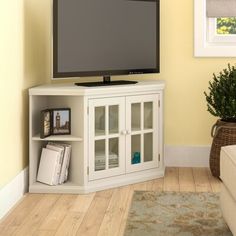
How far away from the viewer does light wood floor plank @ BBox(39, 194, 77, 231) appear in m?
3.06

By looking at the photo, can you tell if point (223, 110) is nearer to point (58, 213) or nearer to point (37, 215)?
point (58, 213)

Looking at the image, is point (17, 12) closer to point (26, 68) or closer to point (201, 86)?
point (26, 68)

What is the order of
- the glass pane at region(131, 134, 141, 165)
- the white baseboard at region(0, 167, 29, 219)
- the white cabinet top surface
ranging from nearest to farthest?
the white baseboard at region(0, 167, 29, 219) < the white cabinet top surface < the glass pane at region(131, 134, 141, 165)

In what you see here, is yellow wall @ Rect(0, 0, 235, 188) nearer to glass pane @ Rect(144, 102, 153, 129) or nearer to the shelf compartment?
the shelf compartment

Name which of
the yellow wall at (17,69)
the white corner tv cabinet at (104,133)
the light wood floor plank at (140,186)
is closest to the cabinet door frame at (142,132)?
the white corner tv cabinet at (104,133)

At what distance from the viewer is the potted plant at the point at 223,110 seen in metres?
4.01

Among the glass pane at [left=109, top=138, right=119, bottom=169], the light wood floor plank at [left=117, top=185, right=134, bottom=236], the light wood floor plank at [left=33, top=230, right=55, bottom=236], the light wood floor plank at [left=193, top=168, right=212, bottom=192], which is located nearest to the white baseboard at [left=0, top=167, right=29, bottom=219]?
the light wood floor plank at [left=33, top=230, right=55, bottom=236]

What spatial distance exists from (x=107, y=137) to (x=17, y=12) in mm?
1018

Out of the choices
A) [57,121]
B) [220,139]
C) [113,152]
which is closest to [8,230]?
[57,121]

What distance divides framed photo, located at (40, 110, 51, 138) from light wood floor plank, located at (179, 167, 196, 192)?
985 millimetres

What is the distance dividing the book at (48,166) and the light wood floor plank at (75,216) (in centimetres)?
24

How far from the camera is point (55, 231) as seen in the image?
296cm

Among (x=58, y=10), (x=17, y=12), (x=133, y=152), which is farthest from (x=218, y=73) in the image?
(x=17, y=12)

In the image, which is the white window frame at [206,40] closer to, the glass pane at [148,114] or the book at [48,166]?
the glass pane at [148,114]
